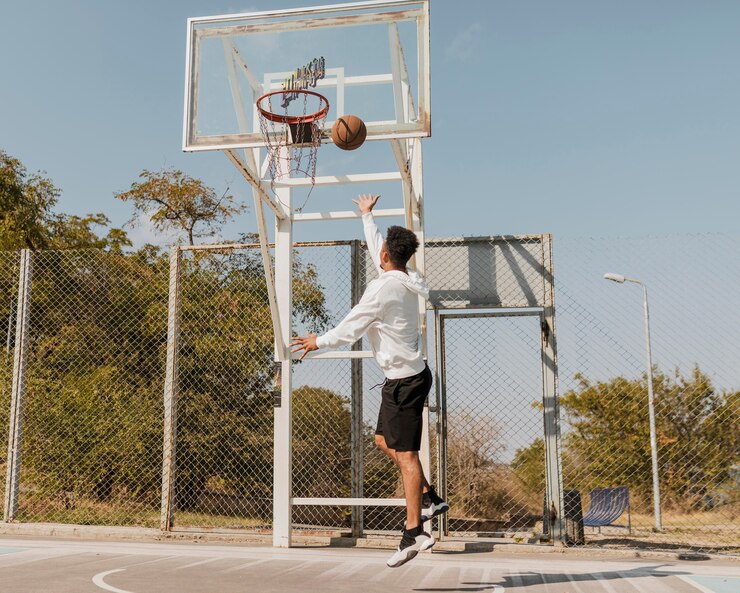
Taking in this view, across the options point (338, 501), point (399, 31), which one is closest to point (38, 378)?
point (338, 501)

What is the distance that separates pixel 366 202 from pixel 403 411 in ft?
6.50

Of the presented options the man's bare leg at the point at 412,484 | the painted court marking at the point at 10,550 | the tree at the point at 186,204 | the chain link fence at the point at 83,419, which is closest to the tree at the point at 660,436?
the man's bare leg at the point at 412,484

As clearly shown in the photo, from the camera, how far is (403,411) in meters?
5.02

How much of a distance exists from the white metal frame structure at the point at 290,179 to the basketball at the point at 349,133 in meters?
0.15

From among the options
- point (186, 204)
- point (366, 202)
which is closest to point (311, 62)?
point (366, 202)

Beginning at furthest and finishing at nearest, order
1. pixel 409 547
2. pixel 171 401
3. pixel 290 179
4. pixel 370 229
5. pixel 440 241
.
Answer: pixel 171 401 → pixel 440 241 → pixel 290 179 → pixel 370 229 → pixel 409 547

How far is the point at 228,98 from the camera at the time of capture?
6.70 meters

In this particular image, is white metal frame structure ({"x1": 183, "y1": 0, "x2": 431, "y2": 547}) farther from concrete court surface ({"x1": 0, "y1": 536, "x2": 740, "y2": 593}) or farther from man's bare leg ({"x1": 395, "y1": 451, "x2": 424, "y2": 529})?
man's bare leg ({"x1": 395, "y1": 451, "x2": 424, "y2": 529})

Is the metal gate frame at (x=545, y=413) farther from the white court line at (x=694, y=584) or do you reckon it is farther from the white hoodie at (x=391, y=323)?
the white hoodie at (x=391, y=323)

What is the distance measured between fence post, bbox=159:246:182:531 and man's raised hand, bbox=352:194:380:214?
9.00ft

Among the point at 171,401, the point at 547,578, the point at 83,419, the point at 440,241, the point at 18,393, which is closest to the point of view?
the point at 547,578

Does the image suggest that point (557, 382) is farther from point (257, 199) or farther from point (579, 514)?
point (257, 199)

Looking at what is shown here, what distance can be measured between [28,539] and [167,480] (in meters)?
1.46

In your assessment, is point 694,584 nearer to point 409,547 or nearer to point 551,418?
point 409,547
